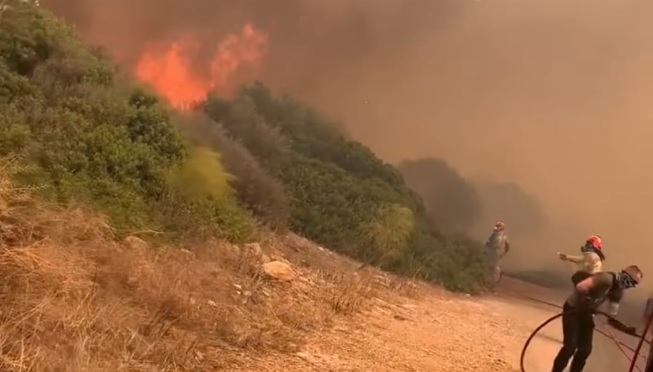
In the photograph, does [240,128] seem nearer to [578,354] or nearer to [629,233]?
[578,354]

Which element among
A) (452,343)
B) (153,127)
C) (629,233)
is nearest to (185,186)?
(153,127)

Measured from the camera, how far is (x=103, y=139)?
33.6 feet

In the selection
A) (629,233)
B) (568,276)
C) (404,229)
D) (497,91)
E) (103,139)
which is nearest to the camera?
(103,139)

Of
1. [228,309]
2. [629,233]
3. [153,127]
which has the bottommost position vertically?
[228,309]

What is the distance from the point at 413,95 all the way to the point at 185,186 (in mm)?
20568

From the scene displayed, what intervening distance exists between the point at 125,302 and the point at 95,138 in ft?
13.3

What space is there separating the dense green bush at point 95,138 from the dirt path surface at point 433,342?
107 inches

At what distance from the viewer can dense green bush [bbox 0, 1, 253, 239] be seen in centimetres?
910

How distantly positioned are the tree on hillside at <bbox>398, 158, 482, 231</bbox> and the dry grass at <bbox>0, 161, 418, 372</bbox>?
15.5 metres

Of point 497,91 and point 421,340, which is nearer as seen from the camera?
point 421,340

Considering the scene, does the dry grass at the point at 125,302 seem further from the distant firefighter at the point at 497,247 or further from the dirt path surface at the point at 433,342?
the distant firefighter at the point at 497,247

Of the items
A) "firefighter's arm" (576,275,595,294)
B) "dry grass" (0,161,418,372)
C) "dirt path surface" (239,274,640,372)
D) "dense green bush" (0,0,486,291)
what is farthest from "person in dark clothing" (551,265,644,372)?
"dense green bush" (0,0,486,291)

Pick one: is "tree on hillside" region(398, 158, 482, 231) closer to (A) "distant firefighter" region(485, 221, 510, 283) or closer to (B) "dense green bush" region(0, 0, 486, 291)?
(B) "dense green bush" region(0, 0, 486, 291)

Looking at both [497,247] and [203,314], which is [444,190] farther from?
[203,314]
